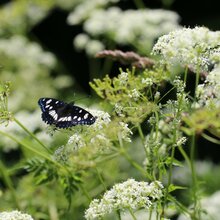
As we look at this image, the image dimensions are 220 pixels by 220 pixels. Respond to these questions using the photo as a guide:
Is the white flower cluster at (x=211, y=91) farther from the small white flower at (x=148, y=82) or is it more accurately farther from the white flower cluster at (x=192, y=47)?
the small white flower at (x=148, y=82)

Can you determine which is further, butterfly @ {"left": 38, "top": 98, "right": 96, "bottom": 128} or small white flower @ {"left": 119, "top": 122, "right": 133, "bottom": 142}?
butterfly @ {"left": 38, "top": 98, "right": 96, "bottom": 128}

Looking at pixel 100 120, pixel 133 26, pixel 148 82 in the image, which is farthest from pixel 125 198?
pixel 133 26

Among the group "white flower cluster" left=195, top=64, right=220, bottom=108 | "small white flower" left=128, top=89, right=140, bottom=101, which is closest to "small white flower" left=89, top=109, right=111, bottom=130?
"small white flower" left=128, top=89, right=140, bottom=101

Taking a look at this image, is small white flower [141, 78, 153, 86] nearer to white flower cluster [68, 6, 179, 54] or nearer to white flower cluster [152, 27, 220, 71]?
white flower cluster [152, 27, 220, 71]

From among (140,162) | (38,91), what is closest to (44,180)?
(140,162)

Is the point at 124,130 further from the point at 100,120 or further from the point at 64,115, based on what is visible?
the point at 64,115

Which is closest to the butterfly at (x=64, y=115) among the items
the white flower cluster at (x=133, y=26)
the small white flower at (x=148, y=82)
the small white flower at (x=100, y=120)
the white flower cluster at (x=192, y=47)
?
the small white flower at (x=100, y=120)
